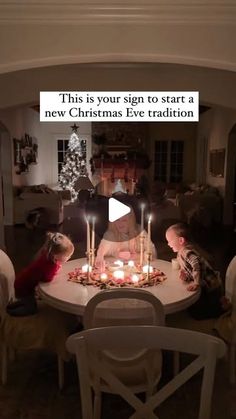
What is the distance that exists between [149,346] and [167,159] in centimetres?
1007

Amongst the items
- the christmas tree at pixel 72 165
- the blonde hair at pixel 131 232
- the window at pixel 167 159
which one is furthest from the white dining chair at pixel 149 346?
the window at pixel 167 159

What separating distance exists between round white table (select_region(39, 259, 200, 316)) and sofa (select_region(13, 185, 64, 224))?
17.0 feet

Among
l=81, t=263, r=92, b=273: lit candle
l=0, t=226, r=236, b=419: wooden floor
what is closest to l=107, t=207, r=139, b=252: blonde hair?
l=81, t=263, r=92, b=273: lit candle

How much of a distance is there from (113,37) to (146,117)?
22.6 inches

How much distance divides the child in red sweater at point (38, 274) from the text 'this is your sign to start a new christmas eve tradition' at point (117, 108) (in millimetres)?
939

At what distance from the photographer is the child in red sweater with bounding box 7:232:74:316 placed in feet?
7.19

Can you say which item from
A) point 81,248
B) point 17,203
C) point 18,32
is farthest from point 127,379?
point 17,203

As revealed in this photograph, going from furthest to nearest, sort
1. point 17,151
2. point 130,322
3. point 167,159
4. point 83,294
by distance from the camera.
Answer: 1. point 167,159
2. point 17,151
3. point 83,294
4. point 130,322

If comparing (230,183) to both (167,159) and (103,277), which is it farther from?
(103,277)

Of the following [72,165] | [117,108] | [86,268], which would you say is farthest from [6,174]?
[86,268]

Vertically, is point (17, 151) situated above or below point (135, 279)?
above

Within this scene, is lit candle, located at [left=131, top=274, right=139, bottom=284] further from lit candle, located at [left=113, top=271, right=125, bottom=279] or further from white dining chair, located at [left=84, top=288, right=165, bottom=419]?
white dining chair, located at [left=84, top=288, right=165, bottom=419]

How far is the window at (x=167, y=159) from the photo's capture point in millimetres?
11000

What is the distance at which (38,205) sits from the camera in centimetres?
759
